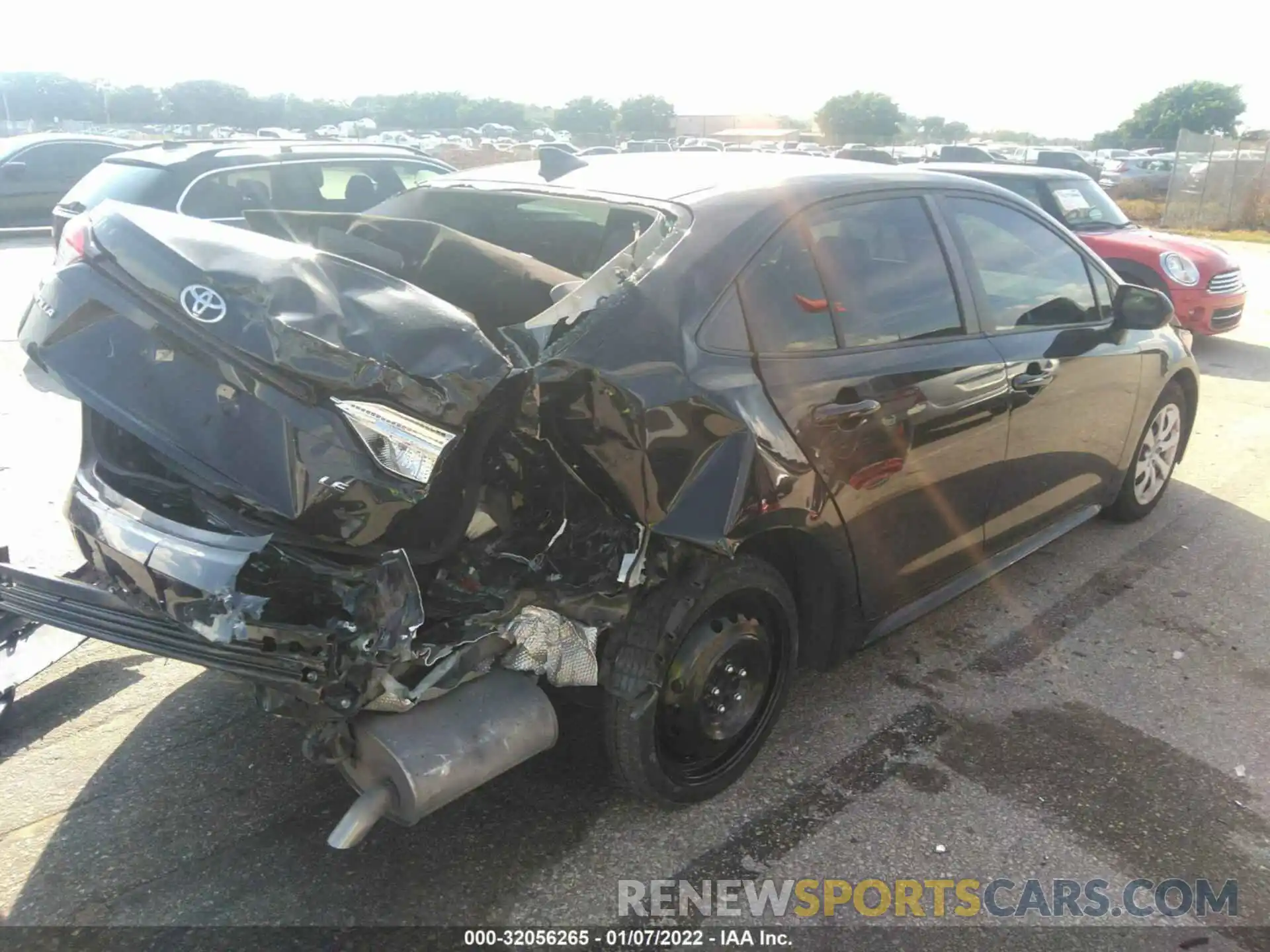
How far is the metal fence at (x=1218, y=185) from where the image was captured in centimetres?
2138

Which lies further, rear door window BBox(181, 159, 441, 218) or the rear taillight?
rear door window BBox(181, 159, 441, 218)

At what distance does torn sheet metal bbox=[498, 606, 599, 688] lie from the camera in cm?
237

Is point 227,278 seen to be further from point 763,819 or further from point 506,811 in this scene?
point 763,819

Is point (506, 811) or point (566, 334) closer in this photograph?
point (566, 334)

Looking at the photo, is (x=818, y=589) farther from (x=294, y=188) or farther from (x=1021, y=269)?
(x=294, y=188)

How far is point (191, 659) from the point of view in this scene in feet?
7.11

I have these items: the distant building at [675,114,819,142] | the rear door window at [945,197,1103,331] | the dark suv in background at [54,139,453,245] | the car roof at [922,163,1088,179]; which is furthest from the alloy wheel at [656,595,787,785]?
the distant building at [675,114,819,142]

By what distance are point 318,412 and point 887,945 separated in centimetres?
191

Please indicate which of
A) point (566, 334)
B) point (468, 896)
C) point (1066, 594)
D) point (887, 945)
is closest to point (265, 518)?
point (566, 334)

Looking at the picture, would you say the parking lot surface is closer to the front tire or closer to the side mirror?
the front tire

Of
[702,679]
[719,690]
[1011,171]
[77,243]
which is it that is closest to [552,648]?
[702,679]

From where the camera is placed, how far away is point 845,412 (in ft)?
9.18

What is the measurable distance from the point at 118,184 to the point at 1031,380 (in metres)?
6.77

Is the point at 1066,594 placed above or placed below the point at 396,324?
below
